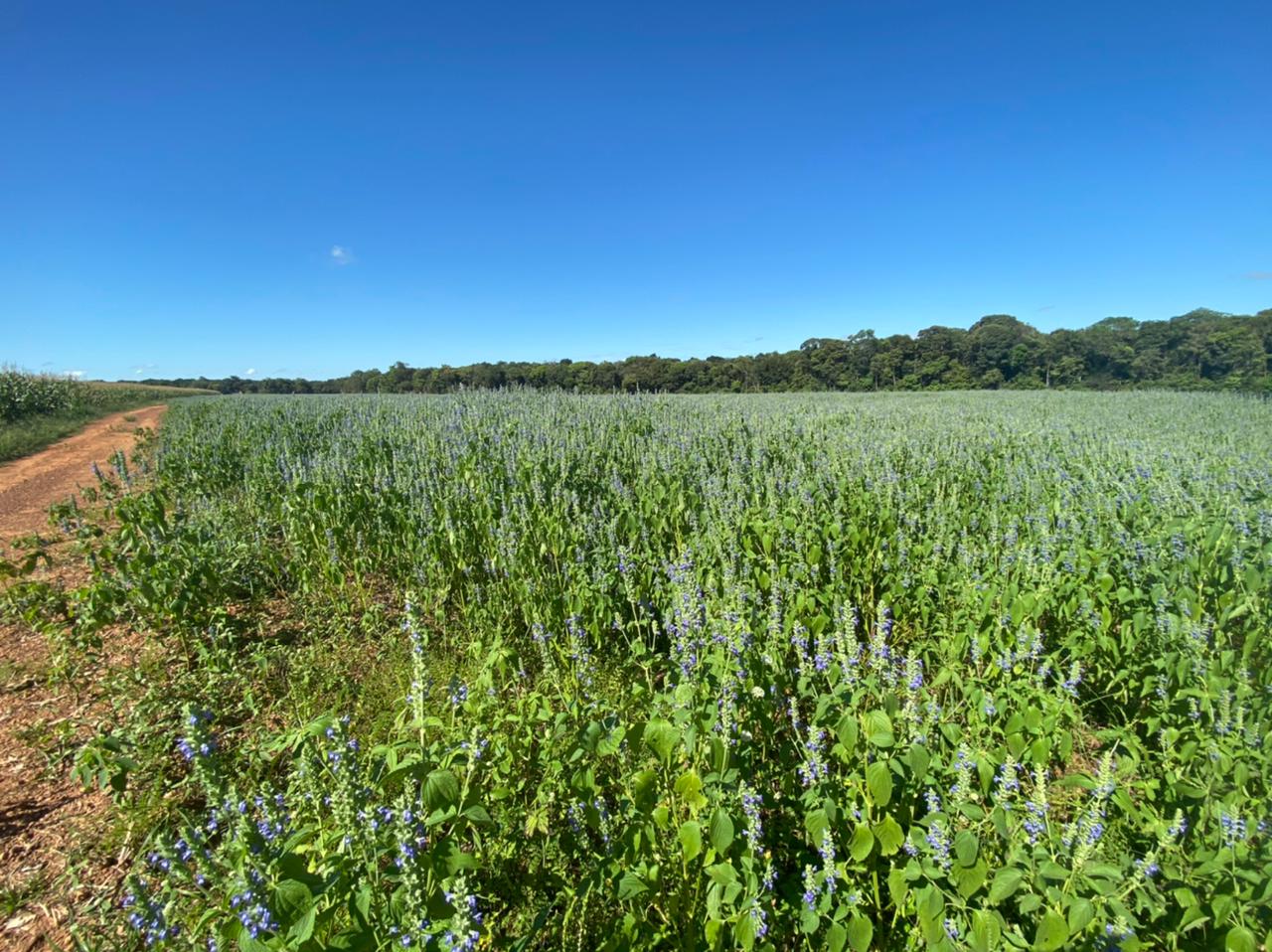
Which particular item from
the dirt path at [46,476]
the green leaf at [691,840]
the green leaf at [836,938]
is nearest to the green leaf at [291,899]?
the green leaf at [691,840]

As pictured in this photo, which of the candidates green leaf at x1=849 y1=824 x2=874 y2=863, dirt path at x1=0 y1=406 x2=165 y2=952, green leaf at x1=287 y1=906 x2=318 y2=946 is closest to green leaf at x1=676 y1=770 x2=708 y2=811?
green leaf at x1=849 y1=824 x2=874 y2=863

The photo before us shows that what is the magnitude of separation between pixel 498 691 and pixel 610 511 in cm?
213

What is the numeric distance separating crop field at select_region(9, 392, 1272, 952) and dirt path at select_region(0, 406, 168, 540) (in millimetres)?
3490

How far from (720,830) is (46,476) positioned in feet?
58.5

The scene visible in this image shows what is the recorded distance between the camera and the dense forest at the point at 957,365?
117ft

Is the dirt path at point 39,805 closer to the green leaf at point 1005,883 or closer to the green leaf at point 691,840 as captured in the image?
the green leaf at point 691,840

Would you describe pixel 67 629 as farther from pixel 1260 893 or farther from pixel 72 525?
pixel 1260 893

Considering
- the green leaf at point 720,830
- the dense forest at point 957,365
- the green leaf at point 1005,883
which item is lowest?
the green leaf at point 1005,883

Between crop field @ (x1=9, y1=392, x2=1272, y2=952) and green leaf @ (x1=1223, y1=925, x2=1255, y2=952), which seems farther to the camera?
crop field @ (x1=9, y1=392, x2=1272, y2=952)

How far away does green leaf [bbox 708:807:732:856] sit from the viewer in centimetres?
147

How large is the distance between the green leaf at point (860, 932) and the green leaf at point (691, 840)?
0.44m

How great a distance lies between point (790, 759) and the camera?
7.73ft

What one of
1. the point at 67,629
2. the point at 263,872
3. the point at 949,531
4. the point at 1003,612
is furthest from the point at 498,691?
the point at 949,531

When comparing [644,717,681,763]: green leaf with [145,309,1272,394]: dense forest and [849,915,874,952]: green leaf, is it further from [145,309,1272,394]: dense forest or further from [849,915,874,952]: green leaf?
[145,309,1272,394]: dense forest
